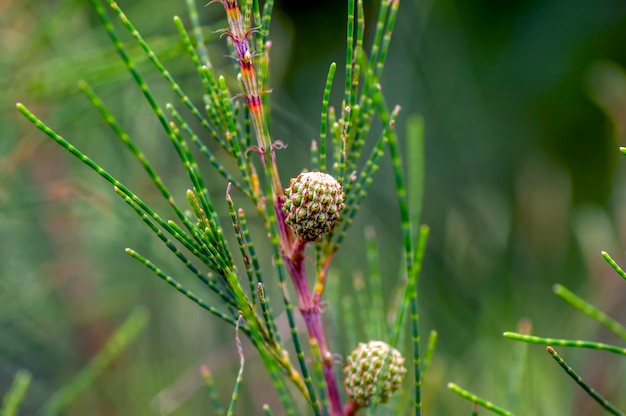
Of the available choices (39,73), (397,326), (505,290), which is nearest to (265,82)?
(397,326)

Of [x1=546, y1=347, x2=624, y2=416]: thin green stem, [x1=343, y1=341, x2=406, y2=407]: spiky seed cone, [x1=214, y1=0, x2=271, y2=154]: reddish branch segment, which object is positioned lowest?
[x1=546, y1=347, x2=624, y2=416]: thin green stem

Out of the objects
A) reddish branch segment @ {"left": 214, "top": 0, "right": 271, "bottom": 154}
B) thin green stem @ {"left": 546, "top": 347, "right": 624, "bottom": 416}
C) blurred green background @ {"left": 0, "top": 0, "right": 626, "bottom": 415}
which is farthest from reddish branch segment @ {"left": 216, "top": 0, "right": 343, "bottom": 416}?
blurred green background @ {"left": 0, "top": 0, "right": 626, "bottom": 415}

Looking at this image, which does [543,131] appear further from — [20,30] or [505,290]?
[20,30]

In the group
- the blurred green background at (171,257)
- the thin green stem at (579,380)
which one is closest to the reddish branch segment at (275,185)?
the thin green stem at (579,380)

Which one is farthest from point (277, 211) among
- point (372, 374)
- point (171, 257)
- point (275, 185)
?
point (171, 257)

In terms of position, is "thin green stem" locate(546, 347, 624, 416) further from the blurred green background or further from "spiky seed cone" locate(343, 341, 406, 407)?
the blurred green background

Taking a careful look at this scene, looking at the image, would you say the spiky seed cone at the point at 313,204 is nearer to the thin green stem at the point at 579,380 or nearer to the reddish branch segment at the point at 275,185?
the reddish branch segment at the point at 275,185
